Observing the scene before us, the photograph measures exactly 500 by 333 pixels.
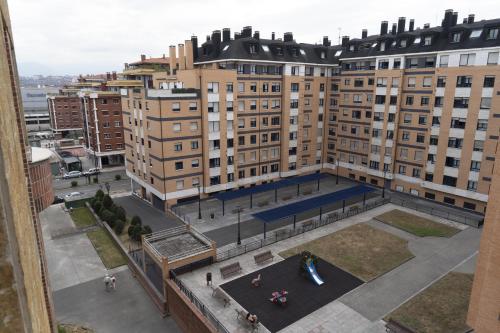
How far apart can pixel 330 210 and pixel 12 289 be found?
4300 cm

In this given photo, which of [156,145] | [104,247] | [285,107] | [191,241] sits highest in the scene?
[285,107]

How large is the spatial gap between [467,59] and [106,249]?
47.6 m

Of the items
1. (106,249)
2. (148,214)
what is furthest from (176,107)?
(106,249)

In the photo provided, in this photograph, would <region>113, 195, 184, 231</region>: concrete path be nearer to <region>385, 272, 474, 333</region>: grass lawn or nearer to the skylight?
<region>385, 272, 474, 333</region>: grass lawn

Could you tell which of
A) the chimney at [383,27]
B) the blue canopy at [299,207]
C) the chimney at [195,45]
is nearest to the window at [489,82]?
the blue canopy at [299,207]

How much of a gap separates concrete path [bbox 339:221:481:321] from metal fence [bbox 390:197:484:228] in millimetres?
1878

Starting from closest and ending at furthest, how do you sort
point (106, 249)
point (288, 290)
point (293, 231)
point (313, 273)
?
point (288, 290) → point (313, 273) → point (106, 249) → point (293, 231)

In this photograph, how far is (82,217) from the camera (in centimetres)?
4300

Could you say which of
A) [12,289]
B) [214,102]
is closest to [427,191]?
[214,102]

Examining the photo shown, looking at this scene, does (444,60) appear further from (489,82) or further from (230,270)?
(230,270)

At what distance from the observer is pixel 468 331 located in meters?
22.0

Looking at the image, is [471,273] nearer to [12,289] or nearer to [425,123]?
[425,123]

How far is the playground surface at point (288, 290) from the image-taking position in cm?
2348

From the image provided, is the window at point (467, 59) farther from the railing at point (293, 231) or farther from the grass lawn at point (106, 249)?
the grass lawn at point (106, 249)
